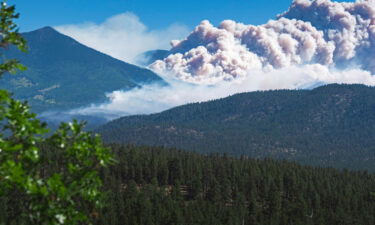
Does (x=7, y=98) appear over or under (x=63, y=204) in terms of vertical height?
over

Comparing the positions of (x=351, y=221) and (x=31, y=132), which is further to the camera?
(x=351, y=221)

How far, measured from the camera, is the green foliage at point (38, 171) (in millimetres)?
15570

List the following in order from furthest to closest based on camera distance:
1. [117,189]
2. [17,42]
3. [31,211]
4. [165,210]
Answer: [117,189] → [165,210] → [17,42] → [31,211]

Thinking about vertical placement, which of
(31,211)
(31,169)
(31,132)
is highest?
(31,132)

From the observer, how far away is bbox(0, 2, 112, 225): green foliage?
15570 millimetres

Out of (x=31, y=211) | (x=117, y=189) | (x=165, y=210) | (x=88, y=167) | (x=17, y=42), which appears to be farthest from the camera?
(x=117, y=189)

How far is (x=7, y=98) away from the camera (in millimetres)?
16859

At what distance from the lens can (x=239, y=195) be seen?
641 feet

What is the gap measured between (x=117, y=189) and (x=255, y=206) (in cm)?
5670

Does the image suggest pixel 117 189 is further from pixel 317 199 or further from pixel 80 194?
pixel 80 194

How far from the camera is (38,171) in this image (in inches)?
664

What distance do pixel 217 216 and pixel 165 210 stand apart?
18.5m

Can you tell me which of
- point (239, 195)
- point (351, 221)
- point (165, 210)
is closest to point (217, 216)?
point (165, 210)

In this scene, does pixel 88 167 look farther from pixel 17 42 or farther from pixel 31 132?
pixel 17 42
